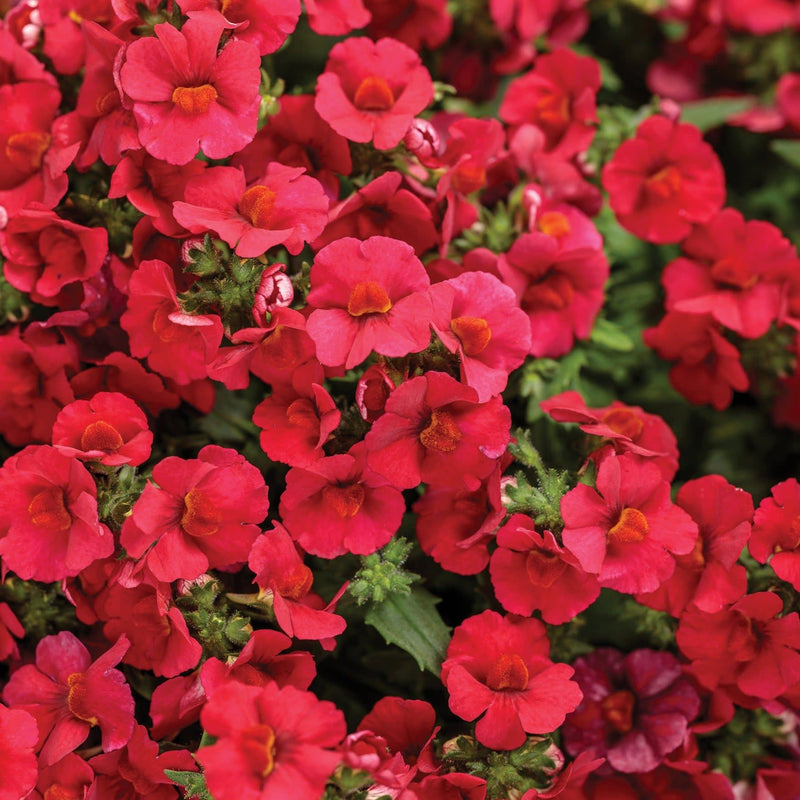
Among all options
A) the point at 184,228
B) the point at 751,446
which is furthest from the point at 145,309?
Result: the point at 751,446

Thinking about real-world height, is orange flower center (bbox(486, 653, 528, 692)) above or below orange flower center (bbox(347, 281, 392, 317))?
below

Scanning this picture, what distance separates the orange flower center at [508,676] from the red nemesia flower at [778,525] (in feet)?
1.24

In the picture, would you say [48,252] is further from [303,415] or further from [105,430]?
[303,415]

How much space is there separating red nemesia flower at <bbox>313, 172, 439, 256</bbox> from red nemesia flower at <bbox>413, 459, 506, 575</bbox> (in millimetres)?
380

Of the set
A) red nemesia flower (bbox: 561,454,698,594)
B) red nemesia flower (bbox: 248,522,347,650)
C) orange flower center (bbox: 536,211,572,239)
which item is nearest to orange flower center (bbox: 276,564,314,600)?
red nemesia flower (bbox: 248,522,347,650)

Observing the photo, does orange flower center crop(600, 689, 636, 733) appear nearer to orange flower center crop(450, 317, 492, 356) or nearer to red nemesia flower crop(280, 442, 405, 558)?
red nemesia flower crop(280, 442, 405, 558)

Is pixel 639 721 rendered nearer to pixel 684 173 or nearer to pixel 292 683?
pixel 292 683

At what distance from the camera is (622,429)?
1.48 m

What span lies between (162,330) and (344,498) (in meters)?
0.36

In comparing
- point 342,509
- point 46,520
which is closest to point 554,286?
point 342,509

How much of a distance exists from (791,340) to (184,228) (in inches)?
43.4

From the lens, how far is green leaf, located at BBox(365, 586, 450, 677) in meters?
1.35

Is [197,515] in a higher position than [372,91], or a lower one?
lower

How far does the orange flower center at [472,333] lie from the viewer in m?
1.28
